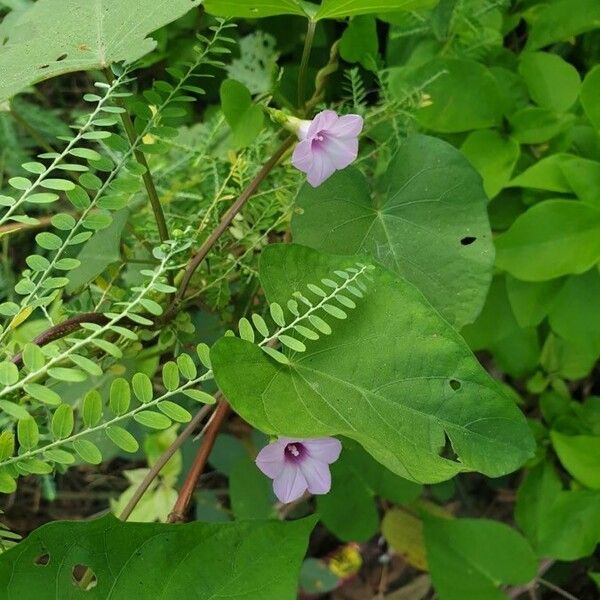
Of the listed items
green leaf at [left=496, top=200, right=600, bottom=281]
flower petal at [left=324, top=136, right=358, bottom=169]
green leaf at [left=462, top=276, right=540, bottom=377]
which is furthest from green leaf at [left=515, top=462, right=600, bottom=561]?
flower petal at [left=324, top=136, right=358, bottom=169]

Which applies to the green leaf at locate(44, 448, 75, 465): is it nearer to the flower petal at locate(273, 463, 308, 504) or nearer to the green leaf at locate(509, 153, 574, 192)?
the flower petal at locate(273, 463, 308, 504)

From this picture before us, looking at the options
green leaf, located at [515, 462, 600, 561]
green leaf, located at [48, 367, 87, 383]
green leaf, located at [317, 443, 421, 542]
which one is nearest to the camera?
green leaf, located at [48, 367, 87, 383]

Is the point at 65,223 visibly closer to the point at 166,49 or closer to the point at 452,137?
the point at 452,137

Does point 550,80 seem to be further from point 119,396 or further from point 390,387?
point 119,396

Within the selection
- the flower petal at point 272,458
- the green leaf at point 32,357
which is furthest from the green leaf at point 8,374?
the flower petal at point 272,458

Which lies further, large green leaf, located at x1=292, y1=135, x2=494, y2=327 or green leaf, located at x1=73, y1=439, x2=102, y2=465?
large green leaf, located at x1=292, y1=135, x2=494, y2=327

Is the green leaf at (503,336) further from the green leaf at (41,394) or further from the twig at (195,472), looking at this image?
the green leaf at (41,394)

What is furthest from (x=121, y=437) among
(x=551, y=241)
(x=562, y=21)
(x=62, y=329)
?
(x=562, y=21)
